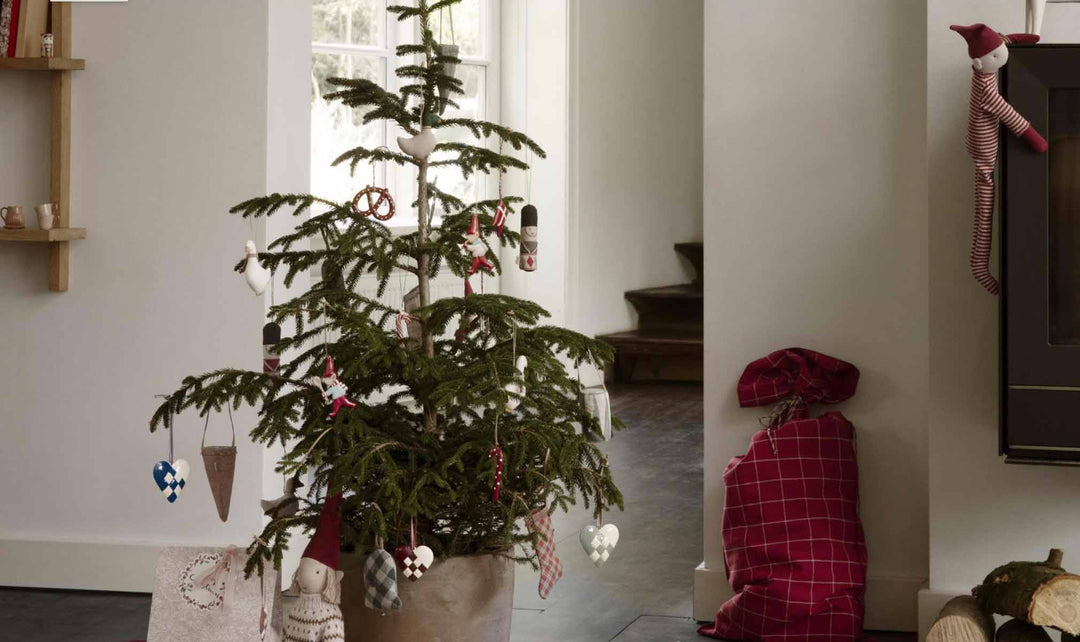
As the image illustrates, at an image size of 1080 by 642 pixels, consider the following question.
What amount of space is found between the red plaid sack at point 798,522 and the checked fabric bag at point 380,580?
113cm

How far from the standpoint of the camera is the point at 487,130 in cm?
250

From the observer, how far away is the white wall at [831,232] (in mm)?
3193

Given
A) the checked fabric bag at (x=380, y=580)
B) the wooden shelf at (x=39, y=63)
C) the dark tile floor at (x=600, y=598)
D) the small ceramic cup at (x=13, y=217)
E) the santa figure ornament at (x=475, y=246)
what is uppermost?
the wooden shelf at (x=39, y=63)

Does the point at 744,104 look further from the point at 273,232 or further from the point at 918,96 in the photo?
the point at 273,232

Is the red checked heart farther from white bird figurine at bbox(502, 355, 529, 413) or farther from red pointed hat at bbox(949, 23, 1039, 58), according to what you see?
red pointed hat at bbox(949, 23, 1039, 58)

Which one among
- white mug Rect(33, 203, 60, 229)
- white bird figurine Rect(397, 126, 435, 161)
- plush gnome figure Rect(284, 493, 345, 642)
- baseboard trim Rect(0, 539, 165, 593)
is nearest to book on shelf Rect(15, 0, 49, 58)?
white mug Rect(33, 203, 60, 229)

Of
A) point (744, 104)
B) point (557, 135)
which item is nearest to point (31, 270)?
point (744, 104)

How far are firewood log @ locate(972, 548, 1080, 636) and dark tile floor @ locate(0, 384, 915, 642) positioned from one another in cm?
55

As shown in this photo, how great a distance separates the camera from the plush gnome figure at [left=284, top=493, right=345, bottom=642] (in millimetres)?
2311

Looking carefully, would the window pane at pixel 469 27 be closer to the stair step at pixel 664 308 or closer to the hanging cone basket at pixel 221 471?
the stair step at pixel 664 308

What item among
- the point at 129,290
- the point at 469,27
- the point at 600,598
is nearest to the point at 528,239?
the point at 600,598

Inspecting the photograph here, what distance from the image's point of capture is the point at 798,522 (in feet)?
10.2

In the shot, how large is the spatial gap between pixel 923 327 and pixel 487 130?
4.17 ft

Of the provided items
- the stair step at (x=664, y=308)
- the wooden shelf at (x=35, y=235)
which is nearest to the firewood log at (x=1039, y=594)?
the wooden shelf at (x=35, y=235)
